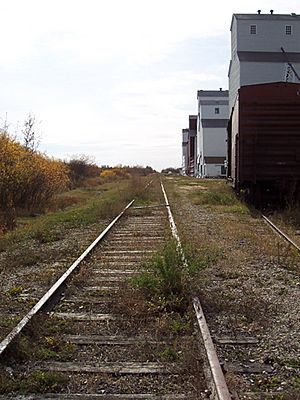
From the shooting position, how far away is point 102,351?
15.8 ft

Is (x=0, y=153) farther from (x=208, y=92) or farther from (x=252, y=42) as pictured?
(x=208, y=92)

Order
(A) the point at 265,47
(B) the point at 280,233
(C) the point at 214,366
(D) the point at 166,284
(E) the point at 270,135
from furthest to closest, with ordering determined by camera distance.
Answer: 1. (A) the point at 265,47
2. (E) the point at 270,135
3. (B) the point at 280,233
4. (D) the point at 166,284
5. (C) the point at 214,366

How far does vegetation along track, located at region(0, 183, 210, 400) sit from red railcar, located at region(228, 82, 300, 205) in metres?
9.92

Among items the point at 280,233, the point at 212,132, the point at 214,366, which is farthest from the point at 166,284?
the point at 212,132

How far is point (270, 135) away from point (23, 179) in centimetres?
1003

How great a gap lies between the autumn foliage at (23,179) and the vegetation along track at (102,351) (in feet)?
38.1

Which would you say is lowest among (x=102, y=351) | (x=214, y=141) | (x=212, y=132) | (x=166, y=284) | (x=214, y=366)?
(x=102, y=351)

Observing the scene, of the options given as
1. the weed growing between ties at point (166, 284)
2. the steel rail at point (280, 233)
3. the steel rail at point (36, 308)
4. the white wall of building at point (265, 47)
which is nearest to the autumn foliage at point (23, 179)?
the steel rail at point (280, 233)

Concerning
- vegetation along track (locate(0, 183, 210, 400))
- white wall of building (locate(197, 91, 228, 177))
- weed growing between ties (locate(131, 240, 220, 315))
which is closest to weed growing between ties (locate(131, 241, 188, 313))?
weed growing between ties (locate(131, 240, 220, 315))

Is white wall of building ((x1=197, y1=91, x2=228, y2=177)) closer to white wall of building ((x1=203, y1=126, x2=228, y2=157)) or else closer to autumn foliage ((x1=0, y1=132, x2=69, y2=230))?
white wall of building ((x1=203, y1=126, x2=228, y2=157))

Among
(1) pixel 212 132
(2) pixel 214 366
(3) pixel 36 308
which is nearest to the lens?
(2) pixel 214 366

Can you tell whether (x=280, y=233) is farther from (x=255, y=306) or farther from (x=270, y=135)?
(x=255, y=306)

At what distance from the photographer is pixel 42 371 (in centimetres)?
427

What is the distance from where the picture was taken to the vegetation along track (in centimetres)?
399
